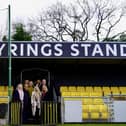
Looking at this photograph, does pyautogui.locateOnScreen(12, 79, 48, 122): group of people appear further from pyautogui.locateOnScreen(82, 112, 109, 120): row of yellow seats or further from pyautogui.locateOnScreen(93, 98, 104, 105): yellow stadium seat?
pyautogui.locateOnScreen(93, 98, 104, 105): yellow stadium seat

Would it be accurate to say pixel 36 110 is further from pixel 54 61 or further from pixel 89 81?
pixel 89 81

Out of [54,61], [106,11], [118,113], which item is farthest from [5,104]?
[106,11]

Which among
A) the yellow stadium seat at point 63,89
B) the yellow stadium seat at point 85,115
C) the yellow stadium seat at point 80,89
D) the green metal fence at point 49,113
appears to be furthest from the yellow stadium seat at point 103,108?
the yellow stadium seat at point 80,89

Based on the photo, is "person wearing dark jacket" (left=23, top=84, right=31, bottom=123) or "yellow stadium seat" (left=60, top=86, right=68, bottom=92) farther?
"yellow stadium seat" (left=60, top=86, right=68, bottom=92)

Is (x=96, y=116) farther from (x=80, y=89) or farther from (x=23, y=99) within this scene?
(x=80, y=89)

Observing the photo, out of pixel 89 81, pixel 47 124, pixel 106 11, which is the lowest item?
pixel 47 124

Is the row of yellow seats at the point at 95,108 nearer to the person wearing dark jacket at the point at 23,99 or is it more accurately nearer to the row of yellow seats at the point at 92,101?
the row of yellow seats at the point at 92,101

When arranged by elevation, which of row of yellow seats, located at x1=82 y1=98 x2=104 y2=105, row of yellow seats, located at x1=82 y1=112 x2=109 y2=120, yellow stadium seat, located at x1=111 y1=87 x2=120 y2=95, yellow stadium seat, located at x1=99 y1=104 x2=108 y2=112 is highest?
yellow stadium seat, located at x1=111 y1=87 x2=120 y2=95

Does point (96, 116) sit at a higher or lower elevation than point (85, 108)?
lower

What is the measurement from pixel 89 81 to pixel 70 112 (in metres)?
9.91

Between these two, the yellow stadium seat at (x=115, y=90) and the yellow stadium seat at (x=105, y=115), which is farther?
the yellow stadium seat at (x=115, y=90)

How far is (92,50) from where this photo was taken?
77.4 ft

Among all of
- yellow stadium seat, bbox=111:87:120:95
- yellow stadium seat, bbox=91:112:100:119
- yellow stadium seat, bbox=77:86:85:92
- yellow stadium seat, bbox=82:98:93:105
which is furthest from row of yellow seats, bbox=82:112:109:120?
yellow stadium seat, bbox=111:87:120:95

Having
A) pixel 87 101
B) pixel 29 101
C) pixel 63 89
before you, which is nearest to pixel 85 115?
pixel 87 101
